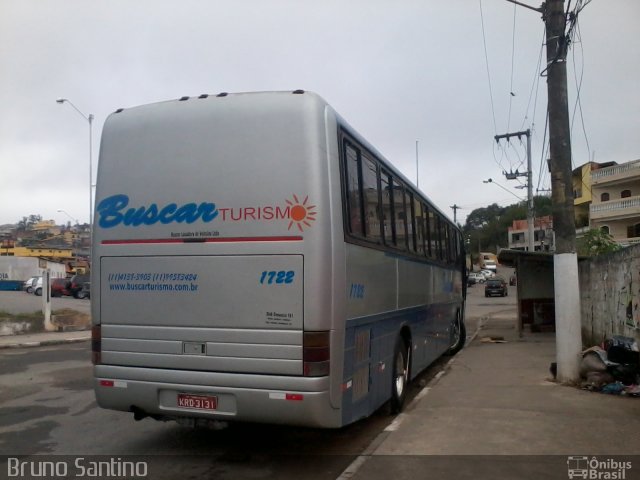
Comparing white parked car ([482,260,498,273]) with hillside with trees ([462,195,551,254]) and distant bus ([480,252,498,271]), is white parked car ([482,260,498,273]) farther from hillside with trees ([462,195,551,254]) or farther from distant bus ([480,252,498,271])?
hillside with trees ([462,195,551,254])

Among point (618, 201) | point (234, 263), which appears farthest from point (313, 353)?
point (618, 201)

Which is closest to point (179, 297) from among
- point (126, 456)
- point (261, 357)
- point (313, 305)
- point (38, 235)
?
point (261, 357)

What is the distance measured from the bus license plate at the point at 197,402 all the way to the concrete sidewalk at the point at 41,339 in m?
13.7

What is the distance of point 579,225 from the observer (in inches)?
2293

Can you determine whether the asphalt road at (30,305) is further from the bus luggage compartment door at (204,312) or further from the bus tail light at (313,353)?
the bus tail light at (313,353)

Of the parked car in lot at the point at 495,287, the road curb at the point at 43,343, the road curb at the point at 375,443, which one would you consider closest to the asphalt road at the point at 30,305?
the road curb at the point at 43,343

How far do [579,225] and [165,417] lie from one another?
195 ft

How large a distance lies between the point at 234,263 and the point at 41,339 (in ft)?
51.6

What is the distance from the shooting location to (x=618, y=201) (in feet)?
147

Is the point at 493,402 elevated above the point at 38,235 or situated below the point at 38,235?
below

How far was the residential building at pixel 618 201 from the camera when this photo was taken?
44312 millimetres

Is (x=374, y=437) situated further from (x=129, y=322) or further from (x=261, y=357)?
(x=129, y=322)

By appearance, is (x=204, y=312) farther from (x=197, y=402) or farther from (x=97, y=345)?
(x=97, y=345)

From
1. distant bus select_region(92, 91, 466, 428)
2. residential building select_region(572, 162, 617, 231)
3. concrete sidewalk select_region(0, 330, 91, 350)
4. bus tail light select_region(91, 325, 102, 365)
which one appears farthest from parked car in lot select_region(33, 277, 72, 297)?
residential building select_region(572, 162, 617, 231)
